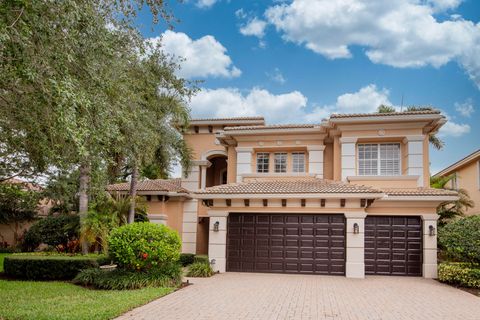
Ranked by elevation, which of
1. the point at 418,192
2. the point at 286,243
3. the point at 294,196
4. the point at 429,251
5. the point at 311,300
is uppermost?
the point at 418,192

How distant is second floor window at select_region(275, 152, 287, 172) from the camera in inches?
789

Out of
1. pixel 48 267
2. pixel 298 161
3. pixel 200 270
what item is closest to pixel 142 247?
pixel 200 270

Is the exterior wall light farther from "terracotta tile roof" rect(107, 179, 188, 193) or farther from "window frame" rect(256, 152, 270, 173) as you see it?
"terracotta tile roof" rect(107, 179, 188, 193)

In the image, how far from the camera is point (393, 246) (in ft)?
54.1

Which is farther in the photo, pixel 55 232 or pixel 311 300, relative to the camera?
pixel 55 232

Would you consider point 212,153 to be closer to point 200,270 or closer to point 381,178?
point 200,270

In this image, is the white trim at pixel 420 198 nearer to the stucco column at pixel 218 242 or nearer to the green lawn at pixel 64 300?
the stucco column at pixel 218 242

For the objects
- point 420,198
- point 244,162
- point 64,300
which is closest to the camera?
point 64,300

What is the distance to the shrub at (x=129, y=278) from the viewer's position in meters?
12.3

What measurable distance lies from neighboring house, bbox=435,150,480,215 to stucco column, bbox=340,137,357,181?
8092 mm

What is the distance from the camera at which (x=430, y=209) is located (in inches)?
642

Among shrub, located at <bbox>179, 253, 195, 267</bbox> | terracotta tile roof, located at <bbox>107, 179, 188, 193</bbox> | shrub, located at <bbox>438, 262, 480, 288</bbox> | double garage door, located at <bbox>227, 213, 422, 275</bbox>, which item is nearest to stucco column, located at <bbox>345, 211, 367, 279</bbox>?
double garage door, located at <bbox>227, 213, 422, 275</bbox>

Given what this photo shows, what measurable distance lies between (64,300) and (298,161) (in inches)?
496

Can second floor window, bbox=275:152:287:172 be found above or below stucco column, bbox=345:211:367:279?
above
